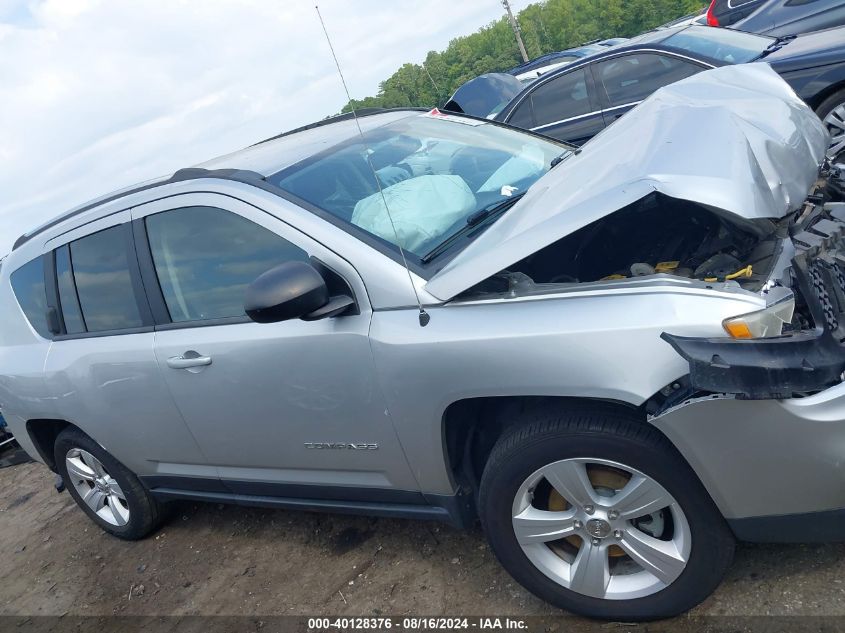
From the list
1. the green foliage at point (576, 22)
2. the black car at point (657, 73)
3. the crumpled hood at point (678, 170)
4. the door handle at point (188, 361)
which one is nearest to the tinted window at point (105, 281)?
the door handle at point (188, 361)

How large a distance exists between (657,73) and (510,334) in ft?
19.0

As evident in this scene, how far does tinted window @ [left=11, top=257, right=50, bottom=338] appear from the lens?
3.94 meters

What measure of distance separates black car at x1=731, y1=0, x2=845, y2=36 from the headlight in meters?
8.05

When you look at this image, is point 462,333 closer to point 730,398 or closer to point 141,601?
point 730,398

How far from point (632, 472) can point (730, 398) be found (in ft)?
1.36

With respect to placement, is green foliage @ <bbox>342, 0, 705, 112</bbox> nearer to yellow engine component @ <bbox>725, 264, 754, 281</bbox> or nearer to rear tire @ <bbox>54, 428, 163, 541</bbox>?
rear tire @ <bbox>54, 428, 163, 541</bbox>

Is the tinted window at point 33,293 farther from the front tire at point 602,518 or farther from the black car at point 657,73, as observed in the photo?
the black car at point 657,73

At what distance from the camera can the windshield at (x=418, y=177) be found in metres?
2.84

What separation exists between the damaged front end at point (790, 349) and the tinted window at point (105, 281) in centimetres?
247

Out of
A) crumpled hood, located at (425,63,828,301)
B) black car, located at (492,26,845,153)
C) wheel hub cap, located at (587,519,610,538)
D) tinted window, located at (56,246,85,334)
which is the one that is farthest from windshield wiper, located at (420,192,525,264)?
black car, located at (492,26,845,153)

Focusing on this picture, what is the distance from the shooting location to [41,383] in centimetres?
390

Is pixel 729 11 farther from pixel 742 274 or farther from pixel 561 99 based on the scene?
pixel 742 274

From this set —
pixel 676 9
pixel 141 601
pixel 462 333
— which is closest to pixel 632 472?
pixel 462 333

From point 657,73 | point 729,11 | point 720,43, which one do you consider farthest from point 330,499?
point 729,11
